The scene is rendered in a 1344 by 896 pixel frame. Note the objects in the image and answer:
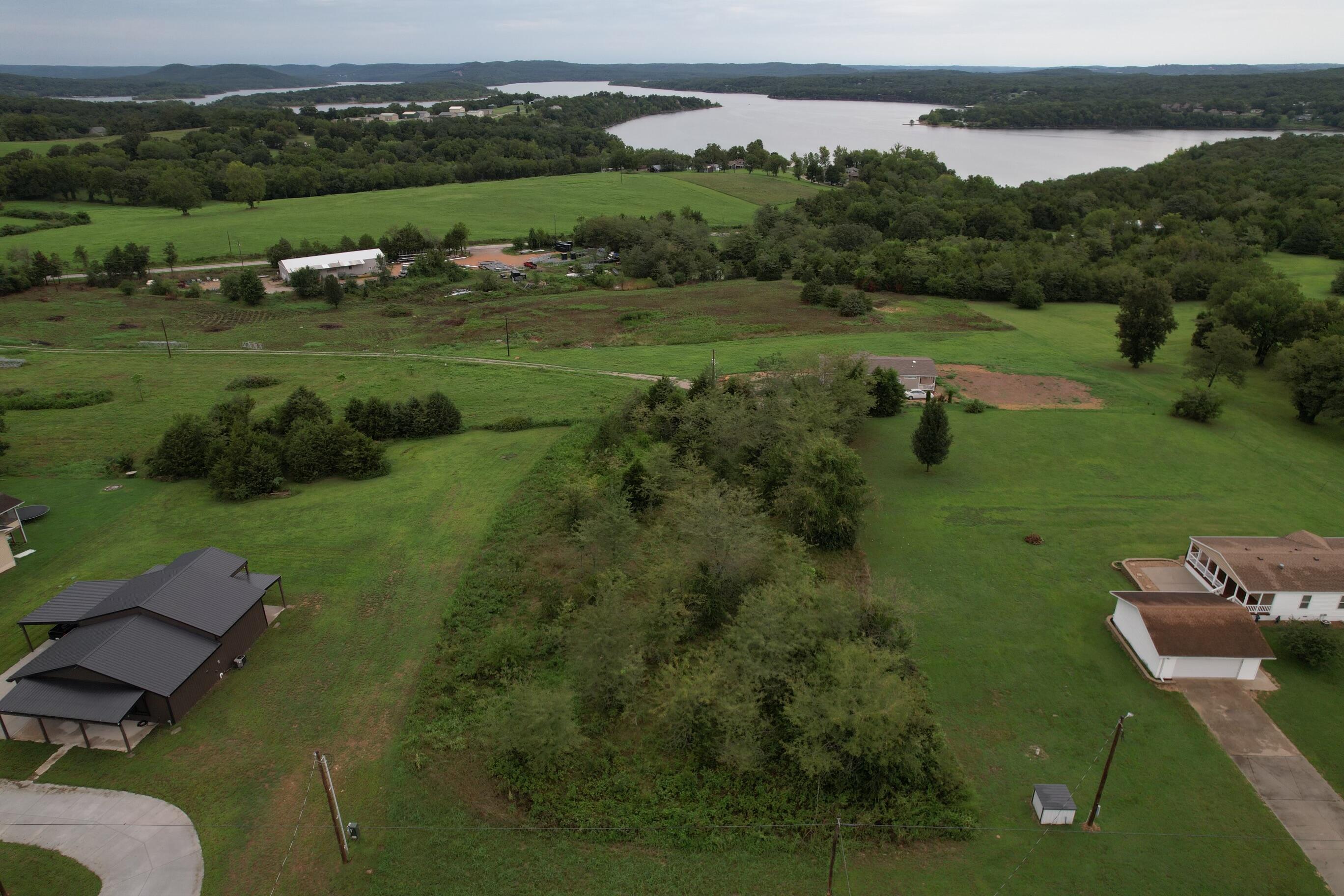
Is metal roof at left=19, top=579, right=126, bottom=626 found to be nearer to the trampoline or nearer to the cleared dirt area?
the trampoline

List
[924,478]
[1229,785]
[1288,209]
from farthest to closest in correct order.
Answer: [1288,209] < [924,478] < [1229,785]

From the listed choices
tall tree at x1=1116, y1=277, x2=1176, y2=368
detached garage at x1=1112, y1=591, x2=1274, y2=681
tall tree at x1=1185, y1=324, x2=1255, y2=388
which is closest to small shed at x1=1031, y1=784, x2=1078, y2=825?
detached garage at x1=1112, y1=591, x2=1274, y2=681

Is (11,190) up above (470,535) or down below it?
above

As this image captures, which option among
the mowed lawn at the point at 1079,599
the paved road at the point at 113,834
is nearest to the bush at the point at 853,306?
the mowed lawn at the point at 1079,599

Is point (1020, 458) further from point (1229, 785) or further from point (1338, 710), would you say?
point (1229, 785)

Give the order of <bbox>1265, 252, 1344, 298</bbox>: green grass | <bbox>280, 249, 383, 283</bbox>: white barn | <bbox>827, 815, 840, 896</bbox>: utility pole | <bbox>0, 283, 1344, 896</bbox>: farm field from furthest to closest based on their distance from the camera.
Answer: <bbox>280, 249, 383, 283</bbox>: white barn
<bbox>1265, 252, 1344, 298</bbox>: green grass
<bbox>0, 283, 1344, 896</bbox>: farm field
<bbox>827, 815, 840, 896</bbox>: utility pole

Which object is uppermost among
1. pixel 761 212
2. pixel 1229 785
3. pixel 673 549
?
pixel 761 212

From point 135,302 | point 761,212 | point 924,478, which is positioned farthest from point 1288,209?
→ point 135,302
